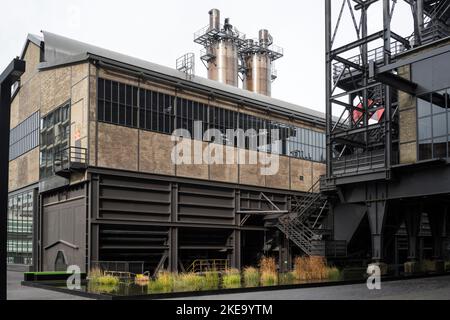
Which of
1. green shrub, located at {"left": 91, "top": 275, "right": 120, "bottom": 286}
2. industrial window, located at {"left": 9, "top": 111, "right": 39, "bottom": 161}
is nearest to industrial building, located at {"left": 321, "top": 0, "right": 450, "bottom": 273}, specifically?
green shrub, located at {"left": 91, "top": 275, "right": 120, "bottom": 286}

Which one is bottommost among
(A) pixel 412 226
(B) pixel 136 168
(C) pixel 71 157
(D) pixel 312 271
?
(D) pixel 312 271

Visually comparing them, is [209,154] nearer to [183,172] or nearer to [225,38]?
[183,172]

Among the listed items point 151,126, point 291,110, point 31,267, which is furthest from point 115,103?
point 291,110

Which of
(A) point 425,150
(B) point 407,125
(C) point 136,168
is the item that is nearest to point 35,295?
(C) point 136,168

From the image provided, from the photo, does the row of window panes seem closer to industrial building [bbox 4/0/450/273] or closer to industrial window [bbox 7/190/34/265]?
industrial building [bbox 4/0/450/273]

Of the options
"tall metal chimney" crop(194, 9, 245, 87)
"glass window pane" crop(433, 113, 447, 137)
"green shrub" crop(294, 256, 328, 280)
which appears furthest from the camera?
"tall metal chimney" crop(194, 9, 245, 87)

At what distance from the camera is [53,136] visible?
34.1m

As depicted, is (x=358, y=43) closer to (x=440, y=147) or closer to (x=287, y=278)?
(x=440, y=147)

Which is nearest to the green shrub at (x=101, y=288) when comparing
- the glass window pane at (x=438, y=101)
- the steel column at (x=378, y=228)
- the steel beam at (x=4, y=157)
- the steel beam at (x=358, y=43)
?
the steel beam at (x=4, y=157)

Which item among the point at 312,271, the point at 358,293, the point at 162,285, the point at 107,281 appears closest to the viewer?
the point at 358,293

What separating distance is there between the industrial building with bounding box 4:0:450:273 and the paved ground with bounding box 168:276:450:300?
16.5 ft

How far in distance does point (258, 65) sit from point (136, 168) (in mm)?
39755

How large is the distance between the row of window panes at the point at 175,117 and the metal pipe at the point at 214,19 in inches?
1055

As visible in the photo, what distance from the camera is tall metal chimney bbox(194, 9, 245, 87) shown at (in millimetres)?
63334
